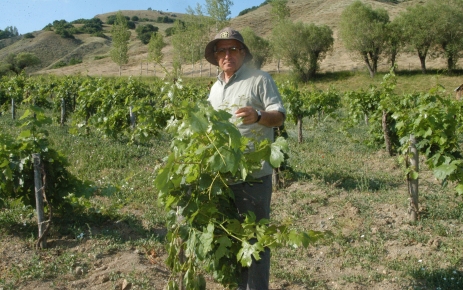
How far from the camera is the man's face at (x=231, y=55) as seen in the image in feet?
8.61

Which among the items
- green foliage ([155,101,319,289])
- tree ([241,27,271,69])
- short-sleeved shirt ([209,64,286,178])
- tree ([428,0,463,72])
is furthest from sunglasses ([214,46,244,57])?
tree ([241,27,271,69])

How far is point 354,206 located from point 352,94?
18.4 feet

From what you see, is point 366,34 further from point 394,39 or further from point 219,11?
point 219,11

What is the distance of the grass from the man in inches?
29.1

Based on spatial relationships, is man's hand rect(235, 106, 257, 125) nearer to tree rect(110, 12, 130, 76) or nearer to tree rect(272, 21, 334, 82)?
tree rect(272, 21, 334, 82)

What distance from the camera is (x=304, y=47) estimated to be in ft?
128

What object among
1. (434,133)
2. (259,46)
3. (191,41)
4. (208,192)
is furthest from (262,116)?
(191,41)

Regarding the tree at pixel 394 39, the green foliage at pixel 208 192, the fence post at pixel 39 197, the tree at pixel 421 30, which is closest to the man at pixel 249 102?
the green foliage at pixel 208 192

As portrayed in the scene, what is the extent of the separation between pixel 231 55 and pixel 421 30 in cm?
3674

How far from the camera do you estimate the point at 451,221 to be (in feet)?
15.5

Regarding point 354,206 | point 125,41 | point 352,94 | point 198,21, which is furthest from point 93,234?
point 198,21

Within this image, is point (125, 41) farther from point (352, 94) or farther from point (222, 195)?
point (222, 195)

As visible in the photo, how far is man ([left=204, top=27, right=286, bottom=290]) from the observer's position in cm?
250

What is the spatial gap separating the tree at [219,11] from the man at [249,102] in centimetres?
4949
